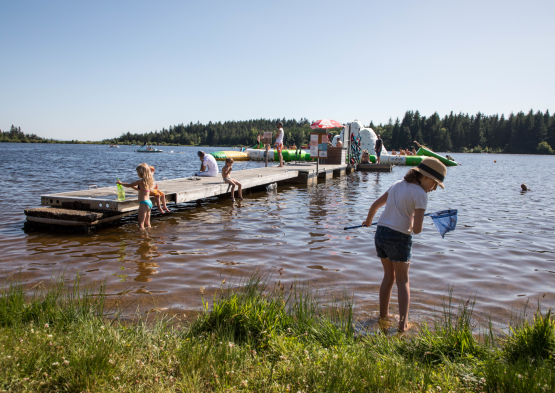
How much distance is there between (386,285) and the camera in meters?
4.36

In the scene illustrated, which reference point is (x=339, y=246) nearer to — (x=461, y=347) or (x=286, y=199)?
(x=461, y=347)

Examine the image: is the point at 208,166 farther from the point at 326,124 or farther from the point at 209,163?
the point at 326,124

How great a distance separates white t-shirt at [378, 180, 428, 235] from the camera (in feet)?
12.9

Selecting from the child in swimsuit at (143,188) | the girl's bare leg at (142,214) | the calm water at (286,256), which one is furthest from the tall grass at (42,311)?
the girl's bare leg at (142,214)

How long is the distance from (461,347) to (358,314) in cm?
146

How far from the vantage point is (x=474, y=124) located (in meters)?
133

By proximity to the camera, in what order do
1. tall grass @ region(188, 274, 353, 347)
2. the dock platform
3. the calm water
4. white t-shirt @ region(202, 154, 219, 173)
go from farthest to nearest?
the dock platform, white t-shirt @ region(202, 154, 219, 173), the calm water, tall grass @ region(188, 274, 353, 347)

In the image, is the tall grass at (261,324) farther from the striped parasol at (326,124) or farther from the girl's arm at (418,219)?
the striped parasol at (326,124)

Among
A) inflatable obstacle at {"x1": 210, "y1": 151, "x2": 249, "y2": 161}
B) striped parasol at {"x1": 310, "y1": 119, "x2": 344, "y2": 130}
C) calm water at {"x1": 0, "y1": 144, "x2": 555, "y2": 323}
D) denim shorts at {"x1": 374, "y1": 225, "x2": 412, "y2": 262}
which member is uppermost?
striped parasol at {"x1": 310, "y1": 119, "x2": 344, "y2": 130}

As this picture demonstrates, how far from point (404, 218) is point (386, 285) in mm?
834

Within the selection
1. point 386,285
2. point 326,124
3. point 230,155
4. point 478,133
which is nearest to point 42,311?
point 386,285

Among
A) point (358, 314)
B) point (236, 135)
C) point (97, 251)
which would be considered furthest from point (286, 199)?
point (236, 135)

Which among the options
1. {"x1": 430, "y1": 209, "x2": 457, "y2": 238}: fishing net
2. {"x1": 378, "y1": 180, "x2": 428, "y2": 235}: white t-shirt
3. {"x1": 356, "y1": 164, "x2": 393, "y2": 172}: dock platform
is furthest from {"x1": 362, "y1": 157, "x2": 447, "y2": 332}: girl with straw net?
{"x1": 356, "y1": 164, "x2": 393, "y2": 172}: dock platform

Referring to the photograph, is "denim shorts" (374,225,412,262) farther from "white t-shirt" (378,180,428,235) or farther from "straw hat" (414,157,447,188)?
"straw hat" (414,157,447,188)
